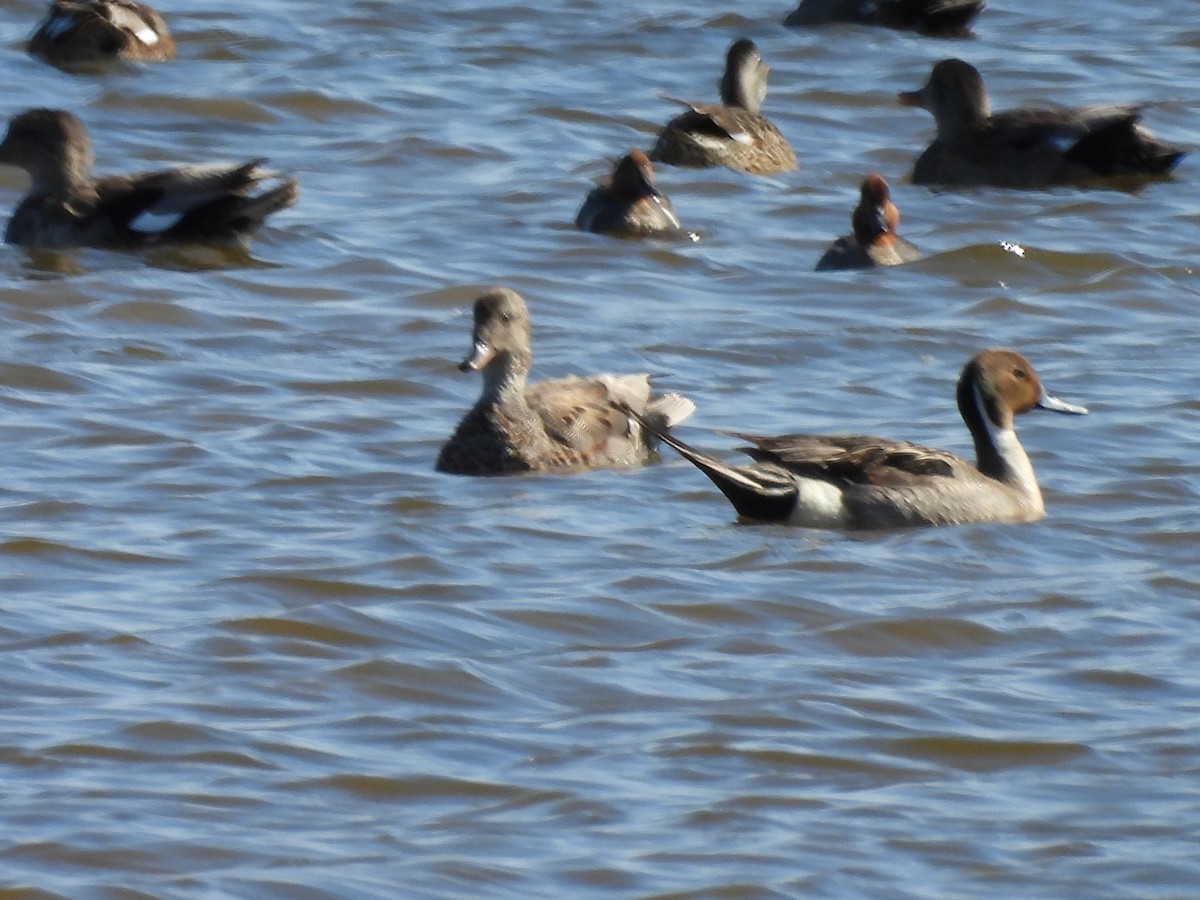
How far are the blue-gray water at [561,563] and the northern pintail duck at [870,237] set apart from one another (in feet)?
0.44

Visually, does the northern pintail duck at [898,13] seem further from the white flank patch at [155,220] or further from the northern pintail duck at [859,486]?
Answer: the northern pintail duck at [859,486]

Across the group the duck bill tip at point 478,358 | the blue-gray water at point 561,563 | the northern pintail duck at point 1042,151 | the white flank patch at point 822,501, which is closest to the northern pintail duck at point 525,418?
the duck bill tip at point 478,358

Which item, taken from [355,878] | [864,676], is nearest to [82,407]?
[864,676]

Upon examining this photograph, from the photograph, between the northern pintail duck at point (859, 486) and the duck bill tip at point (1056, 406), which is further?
the duck bill tip at point (1056, 406)

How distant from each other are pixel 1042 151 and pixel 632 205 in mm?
2933

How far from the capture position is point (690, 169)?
1447 cm

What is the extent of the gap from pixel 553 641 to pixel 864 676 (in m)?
0.79

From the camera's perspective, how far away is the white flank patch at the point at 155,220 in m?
12.4

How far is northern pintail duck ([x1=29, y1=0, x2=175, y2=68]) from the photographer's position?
53.2ft

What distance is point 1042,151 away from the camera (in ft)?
48.3

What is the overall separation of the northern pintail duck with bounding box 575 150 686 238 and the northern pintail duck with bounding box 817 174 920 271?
78 cm

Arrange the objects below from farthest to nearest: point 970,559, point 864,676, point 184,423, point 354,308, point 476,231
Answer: point 476,231 → point 354,308 → point 184,423 → point 970,559 → point 864,676

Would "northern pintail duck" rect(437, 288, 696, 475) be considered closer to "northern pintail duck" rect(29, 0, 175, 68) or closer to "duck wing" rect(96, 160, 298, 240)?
"duck wing" rect(96, 160, 298, 240)

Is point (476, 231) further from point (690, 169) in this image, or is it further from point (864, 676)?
point (864, 676)
